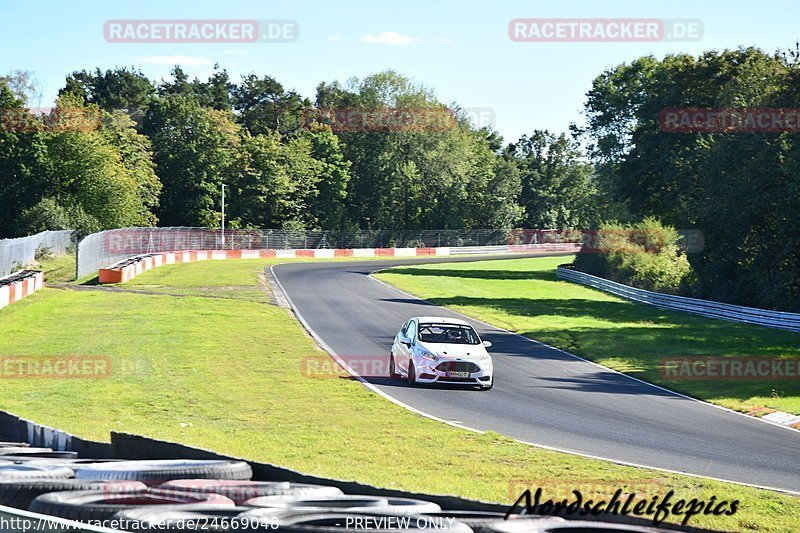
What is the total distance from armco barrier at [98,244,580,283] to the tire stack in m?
39.1

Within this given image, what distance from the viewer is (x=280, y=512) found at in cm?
650

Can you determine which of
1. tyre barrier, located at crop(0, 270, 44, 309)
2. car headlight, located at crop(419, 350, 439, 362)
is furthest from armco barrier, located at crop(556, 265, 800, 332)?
tyre barrier, located at crop(0, 270, 44, 309)

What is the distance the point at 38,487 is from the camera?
7.50 m

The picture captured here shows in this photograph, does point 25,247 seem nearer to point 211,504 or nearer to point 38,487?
point 38,487

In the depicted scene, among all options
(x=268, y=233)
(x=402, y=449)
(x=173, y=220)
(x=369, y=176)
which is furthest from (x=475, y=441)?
(x=369, y=176)

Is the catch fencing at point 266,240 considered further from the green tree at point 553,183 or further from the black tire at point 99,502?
the black tire at point 99,502

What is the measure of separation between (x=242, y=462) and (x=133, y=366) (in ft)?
49.7

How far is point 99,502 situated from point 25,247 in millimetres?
42444

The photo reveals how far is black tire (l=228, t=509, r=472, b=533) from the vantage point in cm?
612

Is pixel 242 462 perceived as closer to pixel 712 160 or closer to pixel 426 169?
pixel 712 160

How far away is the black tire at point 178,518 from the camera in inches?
243

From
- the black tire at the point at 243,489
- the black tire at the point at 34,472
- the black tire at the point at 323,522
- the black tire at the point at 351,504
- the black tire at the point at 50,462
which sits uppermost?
the black tire at the point at 323,522

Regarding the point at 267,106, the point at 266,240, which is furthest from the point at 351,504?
the point at 267,106

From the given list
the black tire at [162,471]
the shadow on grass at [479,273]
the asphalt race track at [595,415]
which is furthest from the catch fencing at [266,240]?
the black tire at [162,471]
